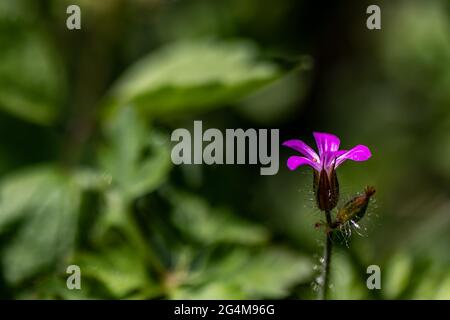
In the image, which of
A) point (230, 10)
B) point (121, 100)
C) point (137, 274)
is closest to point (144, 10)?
point (230, 10)

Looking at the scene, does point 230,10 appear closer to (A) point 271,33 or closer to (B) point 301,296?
(A) point 271,33

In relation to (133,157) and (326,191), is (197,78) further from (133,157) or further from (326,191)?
(326,191)

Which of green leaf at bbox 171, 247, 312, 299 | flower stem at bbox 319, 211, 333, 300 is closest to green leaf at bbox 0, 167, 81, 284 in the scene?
green leaf at bbox 171, 247, 312, 299

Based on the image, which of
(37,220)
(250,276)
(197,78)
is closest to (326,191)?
(250,276)

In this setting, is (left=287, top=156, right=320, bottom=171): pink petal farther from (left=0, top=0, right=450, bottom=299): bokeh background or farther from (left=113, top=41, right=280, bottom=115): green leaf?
(left=113, top=41, right=280, bottom=115): green leaf

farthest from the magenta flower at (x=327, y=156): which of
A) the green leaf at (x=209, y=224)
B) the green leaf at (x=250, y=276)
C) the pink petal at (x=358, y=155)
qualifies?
the green leaf at (x=209, y=224)

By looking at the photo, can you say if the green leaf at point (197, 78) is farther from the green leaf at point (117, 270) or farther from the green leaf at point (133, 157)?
the green leaf at point (117, 270)
